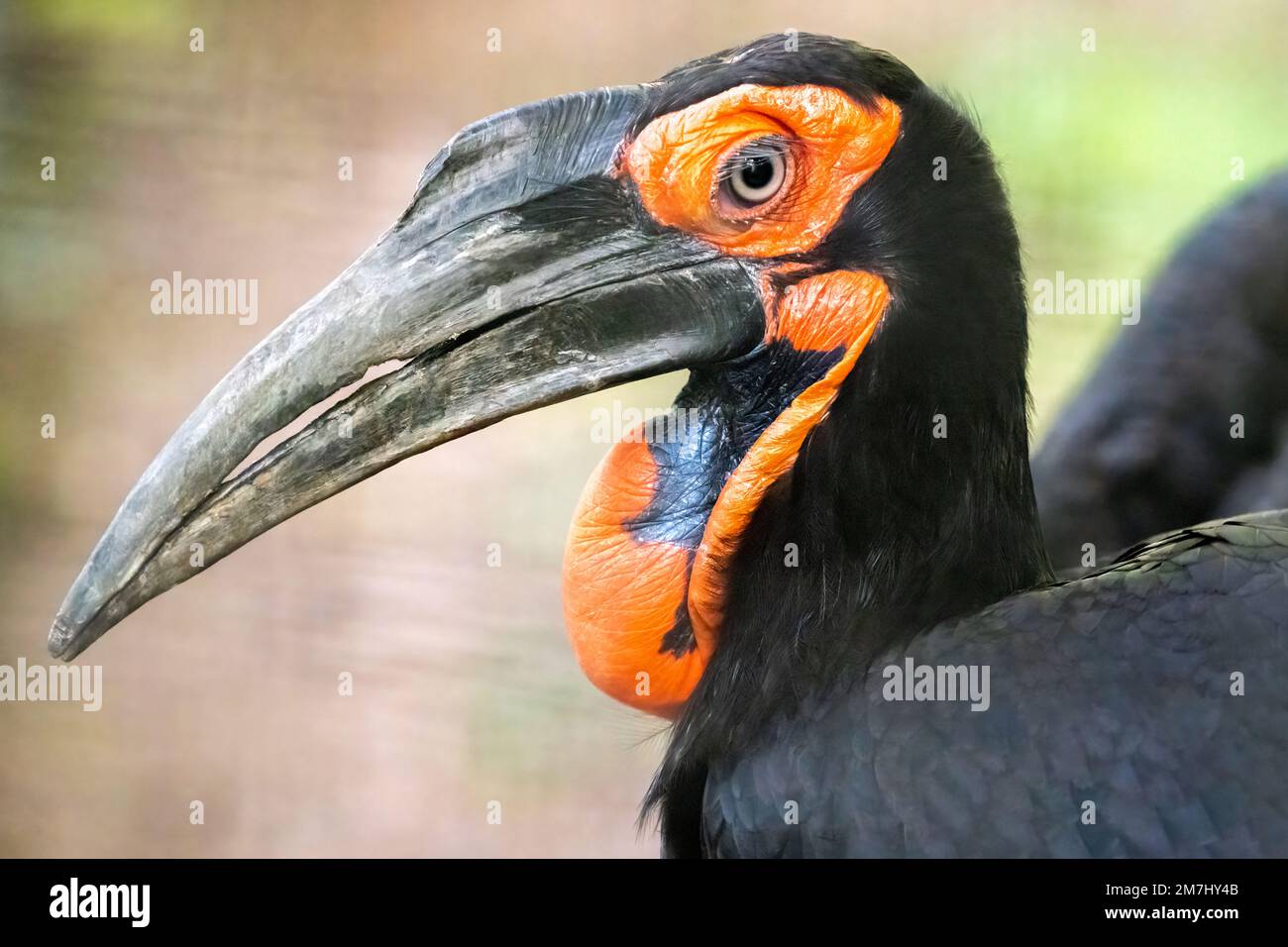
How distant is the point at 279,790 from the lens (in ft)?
9.23

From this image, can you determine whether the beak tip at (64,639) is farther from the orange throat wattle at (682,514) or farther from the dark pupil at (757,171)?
the dark pupil at (757,171)

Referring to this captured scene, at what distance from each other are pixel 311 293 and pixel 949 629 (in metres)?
2.25

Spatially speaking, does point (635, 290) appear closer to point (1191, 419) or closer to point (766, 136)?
point (766, 136)

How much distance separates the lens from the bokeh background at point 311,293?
9.23 feet

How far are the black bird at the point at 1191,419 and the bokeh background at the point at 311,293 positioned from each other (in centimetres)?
31

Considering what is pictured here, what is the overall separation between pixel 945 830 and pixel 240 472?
0.78 metres

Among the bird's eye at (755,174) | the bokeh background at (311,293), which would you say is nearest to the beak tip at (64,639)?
the bird's eye at (755,174)

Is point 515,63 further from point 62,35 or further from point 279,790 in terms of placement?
point 279,790

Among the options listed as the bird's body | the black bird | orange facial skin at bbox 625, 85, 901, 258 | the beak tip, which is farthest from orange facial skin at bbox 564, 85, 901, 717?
the black bird

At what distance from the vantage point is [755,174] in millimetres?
1344

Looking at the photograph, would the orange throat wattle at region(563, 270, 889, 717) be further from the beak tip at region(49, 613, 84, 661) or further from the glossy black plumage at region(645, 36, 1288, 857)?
the beak tip at region(49, 613, 84, 661)

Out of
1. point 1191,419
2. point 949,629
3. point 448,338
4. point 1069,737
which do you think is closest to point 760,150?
point 448,338

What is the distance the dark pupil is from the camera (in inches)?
52.7

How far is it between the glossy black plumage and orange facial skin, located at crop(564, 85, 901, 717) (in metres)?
0.02
